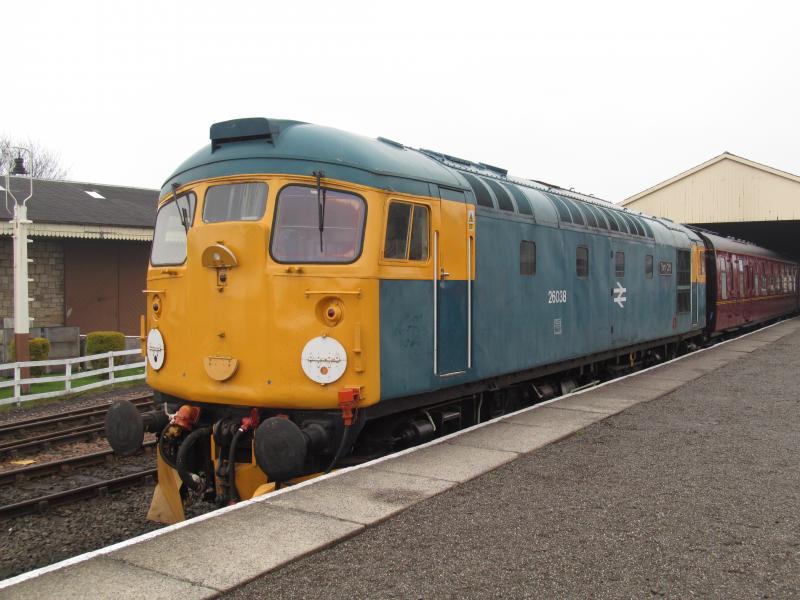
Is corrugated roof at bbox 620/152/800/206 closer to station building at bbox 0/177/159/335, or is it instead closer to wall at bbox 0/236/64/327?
station building at bbox 0/177/159/335

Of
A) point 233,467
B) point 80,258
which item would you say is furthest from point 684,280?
point 80,258

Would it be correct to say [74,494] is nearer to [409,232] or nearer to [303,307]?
[303,307]

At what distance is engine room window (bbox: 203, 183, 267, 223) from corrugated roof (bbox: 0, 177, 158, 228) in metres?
14.1

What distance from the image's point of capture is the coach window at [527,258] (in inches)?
349

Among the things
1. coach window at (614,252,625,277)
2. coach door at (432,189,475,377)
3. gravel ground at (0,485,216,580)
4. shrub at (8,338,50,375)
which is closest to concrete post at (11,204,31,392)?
shrub at (8,338,50,375)

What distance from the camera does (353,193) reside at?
6.31 m

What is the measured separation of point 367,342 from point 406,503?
55.6 inches

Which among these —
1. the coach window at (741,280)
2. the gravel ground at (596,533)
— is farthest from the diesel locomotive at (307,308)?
the coach window at (741,280)

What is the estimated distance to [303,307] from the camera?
600 centimetres

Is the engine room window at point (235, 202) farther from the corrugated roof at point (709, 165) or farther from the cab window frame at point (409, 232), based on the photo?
the corrugated roof at point (709, 165)

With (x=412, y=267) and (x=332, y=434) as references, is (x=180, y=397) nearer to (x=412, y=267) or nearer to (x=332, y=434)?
(x=332, y=434)

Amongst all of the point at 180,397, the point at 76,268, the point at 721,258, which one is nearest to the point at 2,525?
the point at 180,397

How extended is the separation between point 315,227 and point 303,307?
718mm

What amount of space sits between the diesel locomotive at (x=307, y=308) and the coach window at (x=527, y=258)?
47cm
